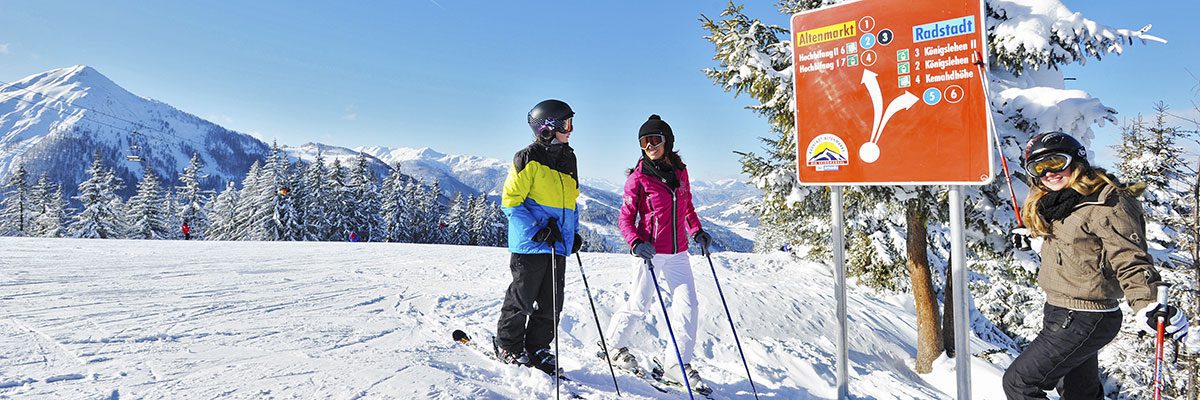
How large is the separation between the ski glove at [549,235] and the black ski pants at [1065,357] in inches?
122

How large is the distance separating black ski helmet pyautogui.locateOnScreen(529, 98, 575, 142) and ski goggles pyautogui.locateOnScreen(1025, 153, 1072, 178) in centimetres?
307

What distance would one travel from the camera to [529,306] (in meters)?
3.84

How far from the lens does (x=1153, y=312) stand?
2764 mm

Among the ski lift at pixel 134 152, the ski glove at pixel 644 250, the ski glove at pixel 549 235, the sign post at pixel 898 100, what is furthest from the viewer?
the ski lift at pixel 134 152

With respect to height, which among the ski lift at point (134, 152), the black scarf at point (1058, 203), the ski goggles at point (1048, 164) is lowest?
the black scarf at point (1058, 203)

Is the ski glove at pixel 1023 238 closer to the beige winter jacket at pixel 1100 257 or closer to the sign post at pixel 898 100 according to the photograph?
the beige winter jacket at pixel 1100 257

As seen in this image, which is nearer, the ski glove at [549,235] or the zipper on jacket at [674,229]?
the ski glove at [549,235]

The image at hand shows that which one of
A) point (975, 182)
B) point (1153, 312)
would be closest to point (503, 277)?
point (975, 182)

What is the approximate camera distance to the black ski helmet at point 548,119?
3855 millimetres

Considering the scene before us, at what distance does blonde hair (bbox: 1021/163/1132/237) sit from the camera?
117 inches

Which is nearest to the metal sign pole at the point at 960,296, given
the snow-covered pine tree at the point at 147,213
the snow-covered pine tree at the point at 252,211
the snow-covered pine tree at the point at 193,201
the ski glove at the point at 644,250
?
the ski glove at the point at 644,250

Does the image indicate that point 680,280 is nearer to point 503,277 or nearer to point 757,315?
point 757,315

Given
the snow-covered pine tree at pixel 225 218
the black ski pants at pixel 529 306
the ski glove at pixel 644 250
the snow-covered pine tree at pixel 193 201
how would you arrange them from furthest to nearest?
the snow-covered pine tree at pixel 193 201 → the snow-covered pine tree at pixel 225 218 → the ski glove at pixel 644 250 → the black ski pants at pixel 529 306

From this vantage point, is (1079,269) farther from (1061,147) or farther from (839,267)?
(839,267)
